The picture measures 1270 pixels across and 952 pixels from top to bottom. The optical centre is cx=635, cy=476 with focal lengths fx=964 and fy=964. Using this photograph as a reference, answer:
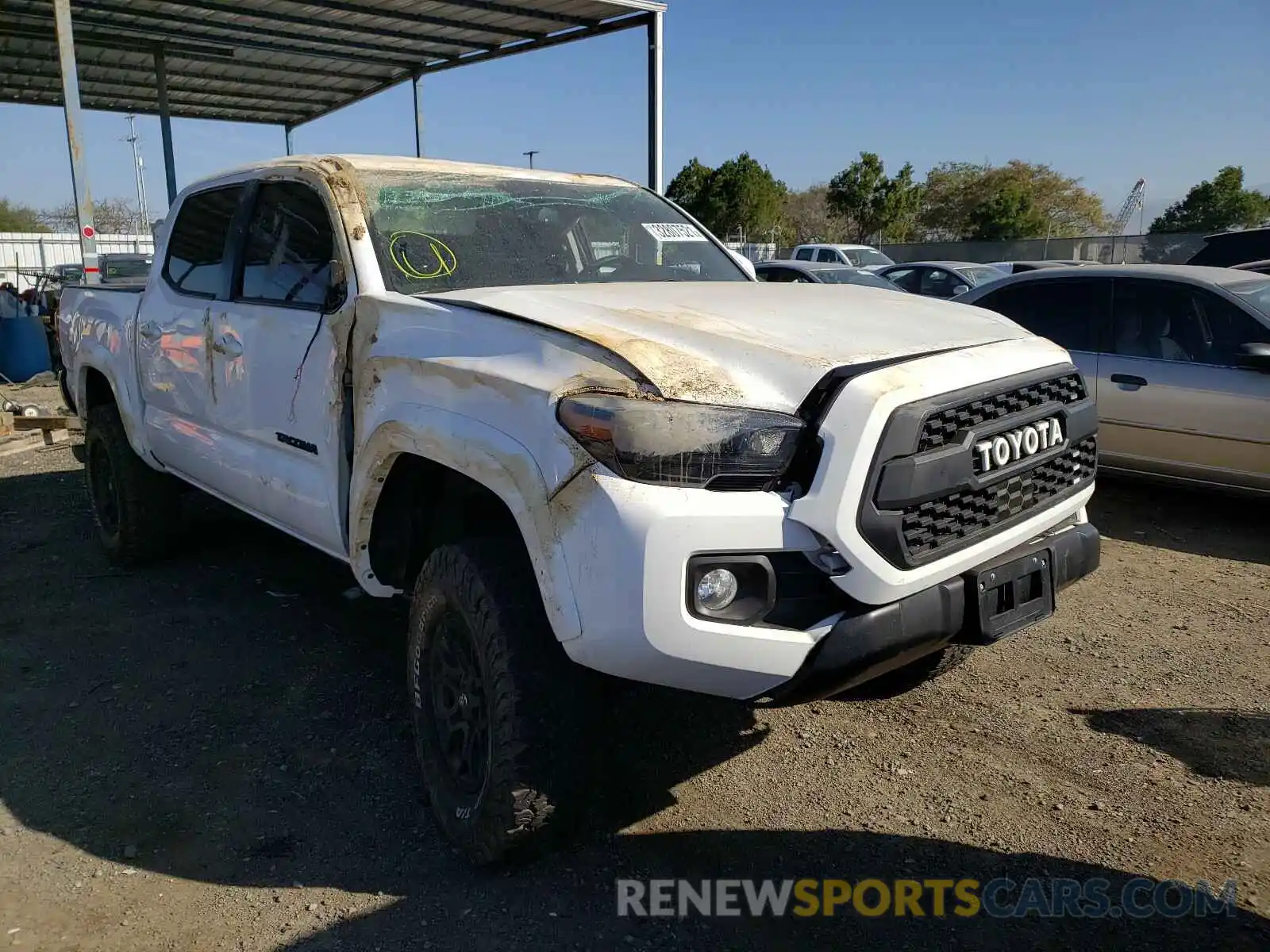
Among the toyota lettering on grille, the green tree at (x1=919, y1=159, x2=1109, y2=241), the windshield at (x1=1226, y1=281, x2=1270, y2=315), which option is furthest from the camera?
the green tree at (x1=919, y1=159, x2=1109, y2=241)

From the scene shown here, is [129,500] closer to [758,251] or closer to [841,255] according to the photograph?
[841,255]

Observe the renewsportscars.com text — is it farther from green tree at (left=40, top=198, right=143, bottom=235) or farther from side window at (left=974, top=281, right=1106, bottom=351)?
green tree at (left=40, top=198, right=143, bottom=235)

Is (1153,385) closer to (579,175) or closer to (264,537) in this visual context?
(579,175)

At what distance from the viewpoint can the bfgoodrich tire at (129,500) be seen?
4922mm

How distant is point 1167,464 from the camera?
19.0ft

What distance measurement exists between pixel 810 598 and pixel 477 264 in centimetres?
177

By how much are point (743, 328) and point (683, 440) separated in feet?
1.90

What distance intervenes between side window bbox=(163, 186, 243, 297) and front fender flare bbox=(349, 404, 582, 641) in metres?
1.64

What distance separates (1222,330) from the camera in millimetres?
5695

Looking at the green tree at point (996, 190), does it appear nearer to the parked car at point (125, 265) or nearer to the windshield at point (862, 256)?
the windshield at point (862, 256)

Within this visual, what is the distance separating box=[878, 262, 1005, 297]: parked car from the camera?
53.8 feet

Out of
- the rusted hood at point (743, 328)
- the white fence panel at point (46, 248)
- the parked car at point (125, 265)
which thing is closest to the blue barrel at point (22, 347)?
the parked car at point (125, 265)

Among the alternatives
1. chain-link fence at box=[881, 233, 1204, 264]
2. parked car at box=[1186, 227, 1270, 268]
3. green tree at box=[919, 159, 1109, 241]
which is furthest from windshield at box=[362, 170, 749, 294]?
green tree at box=[919, 159, 1109, 241]

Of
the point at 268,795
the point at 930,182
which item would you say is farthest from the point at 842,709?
the point at 930,182
